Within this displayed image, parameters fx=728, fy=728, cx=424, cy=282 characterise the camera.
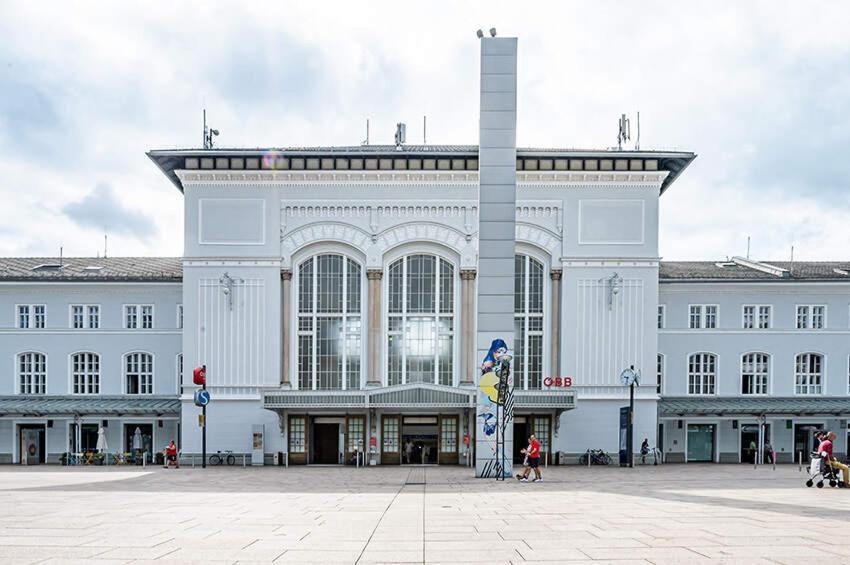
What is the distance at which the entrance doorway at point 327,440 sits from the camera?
39.7m

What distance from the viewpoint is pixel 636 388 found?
39344 mm

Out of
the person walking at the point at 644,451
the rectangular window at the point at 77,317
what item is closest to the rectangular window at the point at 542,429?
the person walking at the point at 644,451

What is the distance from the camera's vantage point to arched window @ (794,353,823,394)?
4341 cm

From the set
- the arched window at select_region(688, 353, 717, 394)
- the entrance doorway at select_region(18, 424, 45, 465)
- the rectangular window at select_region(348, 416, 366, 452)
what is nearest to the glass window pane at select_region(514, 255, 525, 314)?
the rectangular window at select_region(348, 416, 366, 452)

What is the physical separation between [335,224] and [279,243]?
3.20 metres

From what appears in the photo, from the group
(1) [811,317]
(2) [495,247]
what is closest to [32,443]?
(2) [495,247]

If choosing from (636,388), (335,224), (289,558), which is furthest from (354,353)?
(289,558)

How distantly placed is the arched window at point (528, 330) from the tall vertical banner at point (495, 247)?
941cm

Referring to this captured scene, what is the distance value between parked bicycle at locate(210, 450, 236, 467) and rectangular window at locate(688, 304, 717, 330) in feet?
89.7

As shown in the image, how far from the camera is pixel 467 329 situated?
39.5m

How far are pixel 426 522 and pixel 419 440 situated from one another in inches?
967

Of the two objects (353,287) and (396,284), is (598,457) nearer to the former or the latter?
(396,284)

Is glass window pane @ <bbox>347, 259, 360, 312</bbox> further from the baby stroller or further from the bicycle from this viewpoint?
the baby stroller

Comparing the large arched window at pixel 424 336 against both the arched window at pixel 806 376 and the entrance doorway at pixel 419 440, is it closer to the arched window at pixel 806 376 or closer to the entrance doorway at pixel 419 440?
the entrance doorway at pixel 419 440
